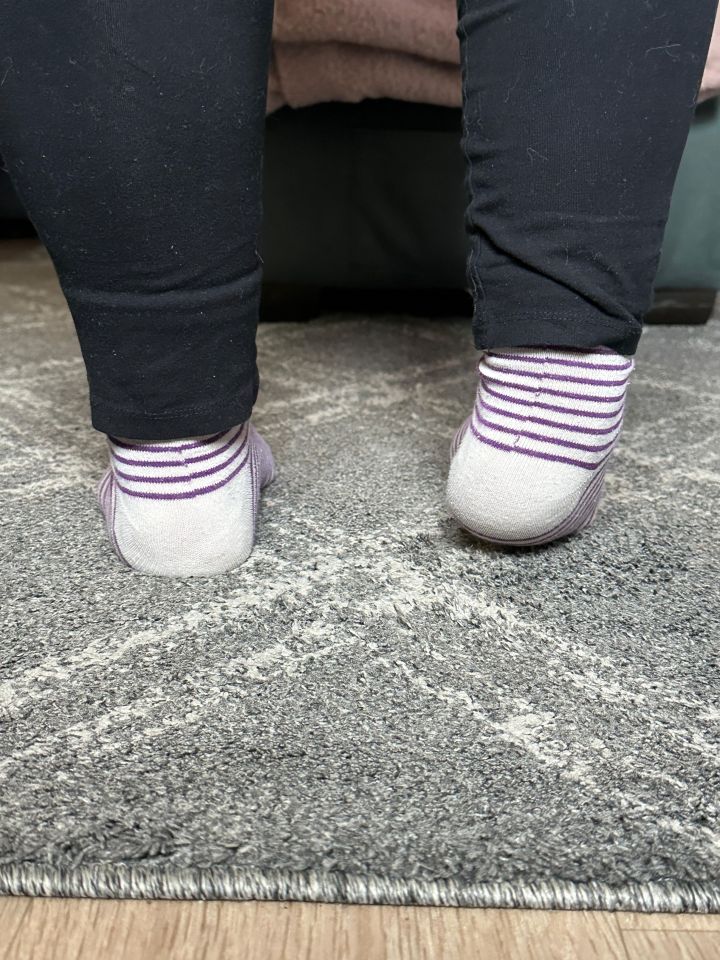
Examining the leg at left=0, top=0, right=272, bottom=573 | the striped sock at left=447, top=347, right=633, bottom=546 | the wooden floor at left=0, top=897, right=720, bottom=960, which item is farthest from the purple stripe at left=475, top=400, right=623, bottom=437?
the wooden floor at left=0, top=897, right=720, bottom=960

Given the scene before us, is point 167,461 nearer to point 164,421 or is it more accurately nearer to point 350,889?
point 164,421

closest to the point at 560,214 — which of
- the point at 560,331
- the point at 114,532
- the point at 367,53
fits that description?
the point at 560,331

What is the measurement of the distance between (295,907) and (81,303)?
30cm

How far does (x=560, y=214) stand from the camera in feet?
1.37

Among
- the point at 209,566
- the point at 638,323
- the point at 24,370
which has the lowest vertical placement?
the point at 24,370

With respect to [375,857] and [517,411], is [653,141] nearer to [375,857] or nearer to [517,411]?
[517,411]

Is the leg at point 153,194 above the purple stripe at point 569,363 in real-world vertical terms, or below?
above

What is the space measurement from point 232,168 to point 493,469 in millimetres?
218

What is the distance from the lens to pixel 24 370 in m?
0.92

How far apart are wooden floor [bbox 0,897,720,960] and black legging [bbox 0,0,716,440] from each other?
24 cm

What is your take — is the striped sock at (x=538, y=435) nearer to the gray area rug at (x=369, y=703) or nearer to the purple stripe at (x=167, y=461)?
the gray area rug at (x=369, y=703)

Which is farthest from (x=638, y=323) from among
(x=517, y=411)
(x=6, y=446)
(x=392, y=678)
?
(x=6, y=446)

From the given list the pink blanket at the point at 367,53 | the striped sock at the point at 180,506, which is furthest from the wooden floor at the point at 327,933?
the pink blanket at the point at 367,53

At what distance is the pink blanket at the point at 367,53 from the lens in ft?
2.81
